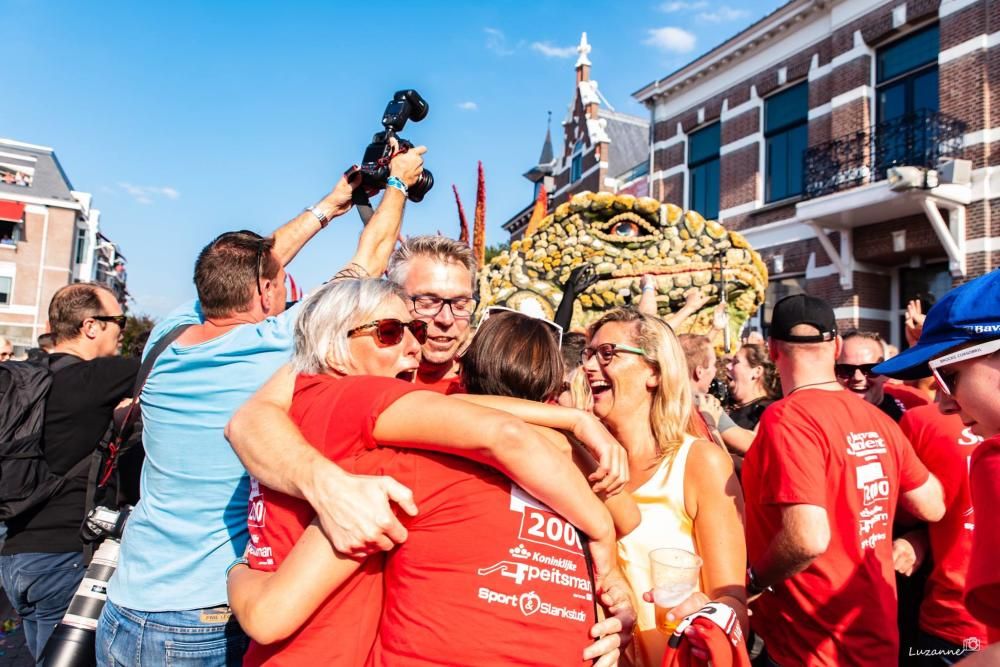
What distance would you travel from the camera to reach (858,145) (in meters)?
10.7

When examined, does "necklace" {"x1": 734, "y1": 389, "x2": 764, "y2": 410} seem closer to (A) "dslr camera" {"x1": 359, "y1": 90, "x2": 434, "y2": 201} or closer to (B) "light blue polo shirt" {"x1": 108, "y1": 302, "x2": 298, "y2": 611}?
(A) "dslr camera" {"x1": 359, "y1": 90, "x2": 434, "y2": 201}

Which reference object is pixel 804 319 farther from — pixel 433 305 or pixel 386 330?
pixel 386 330

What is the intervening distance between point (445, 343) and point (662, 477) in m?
0.90

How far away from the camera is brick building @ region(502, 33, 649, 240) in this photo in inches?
709

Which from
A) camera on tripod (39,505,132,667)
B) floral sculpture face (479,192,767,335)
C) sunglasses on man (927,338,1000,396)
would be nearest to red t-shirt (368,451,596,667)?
sunglasses on man (927,338,1000,396)

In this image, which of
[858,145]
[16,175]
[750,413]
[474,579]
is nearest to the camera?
[474,579]

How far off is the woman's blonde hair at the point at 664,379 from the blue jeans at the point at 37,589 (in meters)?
2.38

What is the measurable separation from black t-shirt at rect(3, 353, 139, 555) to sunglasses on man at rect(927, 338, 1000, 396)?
2770 mm

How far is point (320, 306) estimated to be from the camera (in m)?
1.57

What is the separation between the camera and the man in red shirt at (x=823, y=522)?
80.9 inches

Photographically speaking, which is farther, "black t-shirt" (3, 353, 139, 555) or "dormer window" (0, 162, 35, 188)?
"dormer window" (0, 162, 35, 188)

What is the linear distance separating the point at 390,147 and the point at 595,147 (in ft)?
53.8

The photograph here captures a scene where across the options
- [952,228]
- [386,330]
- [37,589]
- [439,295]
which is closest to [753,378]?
[439,295]

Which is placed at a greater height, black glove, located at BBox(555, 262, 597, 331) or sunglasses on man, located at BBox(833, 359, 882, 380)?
black glove, located at BBox(555, 262, 597, 331)
